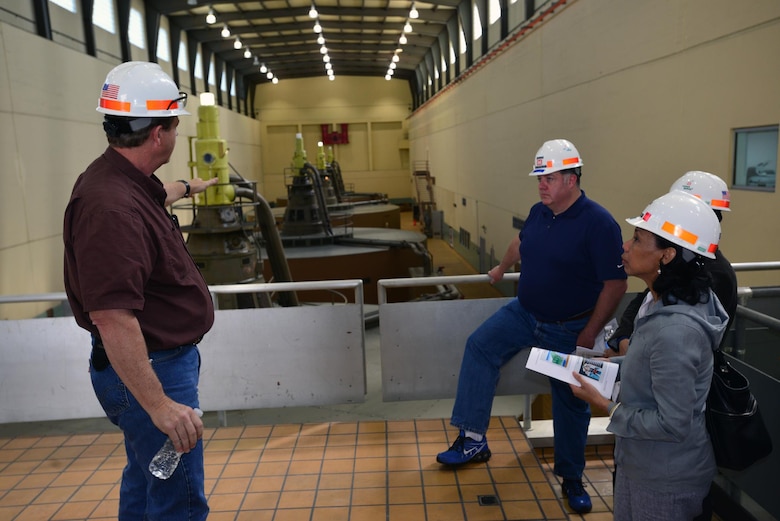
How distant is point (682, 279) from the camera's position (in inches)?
74.9

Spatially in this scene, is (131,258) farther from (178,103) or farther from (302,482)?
(302,482)

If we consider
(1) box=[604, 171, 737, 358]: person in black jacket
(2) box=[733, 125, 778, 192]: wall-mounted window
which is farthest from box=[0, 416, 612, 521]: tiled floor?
(2) box=[733, 125, 778, 192]: wall-mounted window

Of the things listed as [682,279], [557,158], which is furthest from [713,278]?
[557,158]

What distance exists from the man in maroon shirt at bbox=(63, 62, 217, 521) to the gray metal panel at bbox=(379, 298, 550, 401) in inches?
74.5

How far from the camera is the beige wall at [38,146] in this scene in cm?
862

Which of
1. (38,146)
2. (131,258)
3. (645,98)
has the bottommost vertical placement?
(131,258)

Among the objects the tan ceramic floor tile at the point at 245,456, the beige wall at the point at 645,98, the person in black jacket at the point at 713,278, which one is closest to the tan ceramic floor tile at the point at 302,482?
the tan ceramic floor tile at the point at 245,456

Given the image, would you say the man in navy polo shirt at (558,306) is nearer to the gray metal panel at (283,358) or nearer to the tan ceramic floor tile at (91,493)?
the gray metal panel at (283,358)

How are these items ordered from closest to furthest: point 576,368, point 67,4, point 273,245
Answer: point 576,368, point 273,245, point 67,4

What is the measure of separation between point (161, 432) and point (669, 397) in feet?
5.40

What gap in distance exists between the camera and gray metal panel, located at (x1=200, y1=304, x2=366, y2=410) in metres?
3.90

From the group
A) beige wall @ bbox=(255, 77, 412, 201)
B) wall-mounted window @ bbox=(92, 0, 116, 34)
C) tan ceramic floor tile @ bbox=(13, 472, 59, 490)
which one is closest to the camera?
tan ceramic floor tile @ bbox=(13, 472, 59, 490)

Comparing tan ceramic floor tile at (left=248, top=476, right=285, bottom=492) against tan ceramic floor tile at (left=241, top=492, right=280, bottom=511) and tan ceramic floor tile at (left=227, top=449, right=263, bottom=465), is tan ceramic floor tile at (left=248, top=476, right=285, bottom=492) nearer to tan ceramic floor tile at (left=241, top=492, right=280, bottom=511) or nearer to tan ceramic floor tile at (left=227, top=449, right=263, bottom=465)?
tan ceramic floor tile at (left=241, top=492, right=280, bottom=511)

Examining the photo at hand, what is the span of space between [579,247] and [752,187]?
8.45ft
